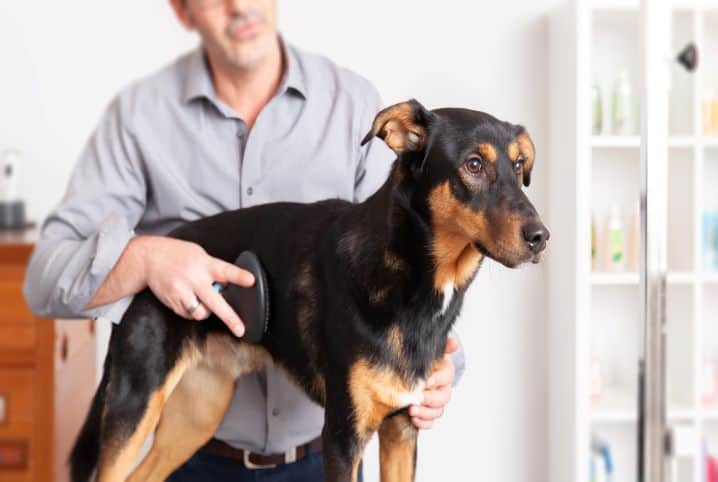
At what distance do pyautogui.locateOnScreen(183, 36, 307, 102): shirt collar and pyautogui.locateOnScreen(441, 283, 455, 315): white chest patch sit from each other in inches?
17.0

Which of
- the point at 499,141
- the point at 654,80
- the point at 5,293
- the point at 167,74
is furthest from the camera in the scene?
the point at 5,293

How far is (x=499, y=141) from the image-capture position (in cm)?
97

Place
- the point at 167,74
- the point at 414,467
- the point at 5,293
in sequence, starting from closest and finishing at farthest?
the point at 414,467 → the point at 167,74 → the point at 5,293

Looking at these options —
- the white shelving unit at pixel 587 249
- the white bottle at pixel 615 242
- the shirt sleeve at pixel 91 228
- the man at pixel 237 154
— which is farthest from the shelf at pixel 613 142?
the shirt sleeve at pixel 91 228

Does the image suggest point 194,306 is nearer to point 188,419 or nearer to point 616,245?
point 188,419

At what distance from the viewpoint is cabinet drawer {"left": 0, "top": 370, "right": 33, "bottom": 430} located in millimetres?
2045

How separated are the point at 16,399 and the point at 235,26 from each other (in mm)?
1159

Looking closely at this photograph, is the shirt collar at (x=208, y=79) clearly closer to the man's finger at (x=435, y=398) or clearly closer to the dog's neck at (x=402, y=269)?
the dog's neck at (x=402, y=269)

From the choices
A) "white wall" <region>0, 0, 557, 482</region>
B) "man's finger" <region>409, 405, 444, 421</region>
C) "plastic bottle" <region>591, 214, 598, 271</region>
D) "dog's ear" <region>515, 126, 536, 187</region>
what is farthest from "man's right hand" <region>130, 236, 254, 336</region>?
"plastic bottle" <region>591, 214, 598, 271</region>

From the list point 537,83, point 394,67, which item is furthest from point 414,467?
point 537,83

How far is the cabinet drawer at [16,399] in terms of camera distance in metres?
2.04

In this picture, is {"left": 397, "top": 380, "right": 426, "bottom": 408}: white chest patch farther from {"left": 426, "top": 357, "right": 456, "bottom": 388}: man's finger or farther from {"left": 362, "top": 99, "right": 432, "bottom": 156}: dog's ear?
{"left": 362, "top": 99, "right": 432, "bottom": 156}: dog's ear

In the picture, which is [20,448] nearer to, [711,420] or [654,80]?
[711,420]

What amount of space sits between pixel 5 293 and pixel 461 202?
1385 mm
